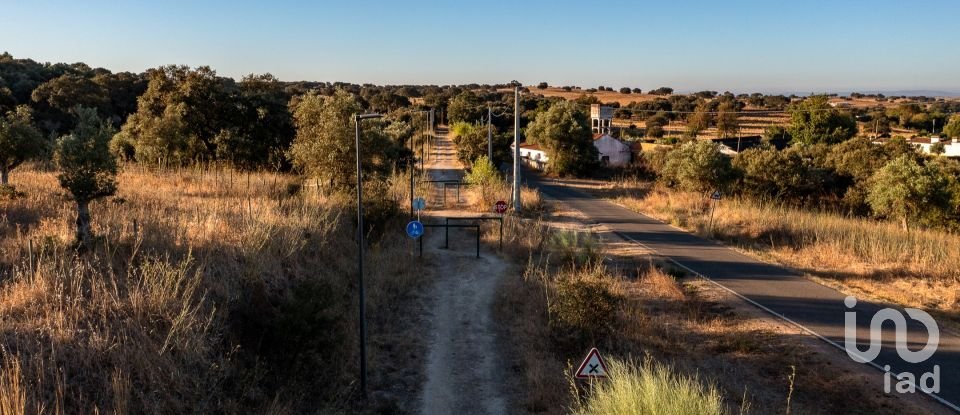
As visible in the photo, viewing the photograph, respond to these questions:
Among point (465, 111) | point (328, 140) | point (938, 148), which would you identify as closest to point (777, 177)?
point (328, 140)

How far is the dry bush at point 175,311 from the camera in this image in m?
6.81

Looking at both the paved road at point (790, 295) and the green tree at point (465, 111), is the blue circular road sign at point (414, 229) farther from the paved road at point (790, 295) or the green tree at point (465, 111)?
the green tree at point (465, 111)

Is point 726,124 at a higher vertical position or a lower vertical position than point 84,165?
higher

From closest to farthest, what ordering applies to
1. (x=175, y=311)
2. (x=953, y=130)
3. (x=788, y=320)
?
1. (x=175, y=311)
2. (x=788, y=320)
3. (x=953, y=130)

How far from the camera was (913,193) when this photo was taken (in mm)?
24594

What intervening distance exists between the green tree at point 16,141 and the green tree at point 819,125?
62886 millimetres

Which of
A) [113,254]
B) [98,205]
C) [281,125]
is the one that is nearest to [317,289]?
[113,254]

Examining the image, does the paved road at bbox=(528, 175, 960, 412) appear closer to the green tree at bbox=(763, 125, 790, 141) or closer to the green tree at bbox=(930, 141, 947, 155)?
the green tree at bbox=(930, 141, 947, 155)

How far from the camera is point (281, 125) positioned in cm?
2919

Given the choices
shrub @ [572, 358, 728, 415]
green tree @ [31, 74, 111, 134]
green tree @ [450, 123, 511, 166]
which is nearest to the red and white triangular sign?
shrub @ [572, 358, 728, 415]

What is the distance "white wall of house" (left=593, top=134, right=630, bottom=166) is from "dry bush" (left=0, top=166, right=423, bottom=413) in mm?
39842

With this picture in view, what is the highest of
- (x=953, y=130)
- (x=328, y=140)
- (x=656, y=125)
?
(x=656, y=125)

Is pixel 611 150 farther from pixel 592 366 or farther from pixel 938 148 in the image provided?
pixel 592 366

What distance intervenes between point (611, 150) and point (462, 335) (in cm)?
4226
